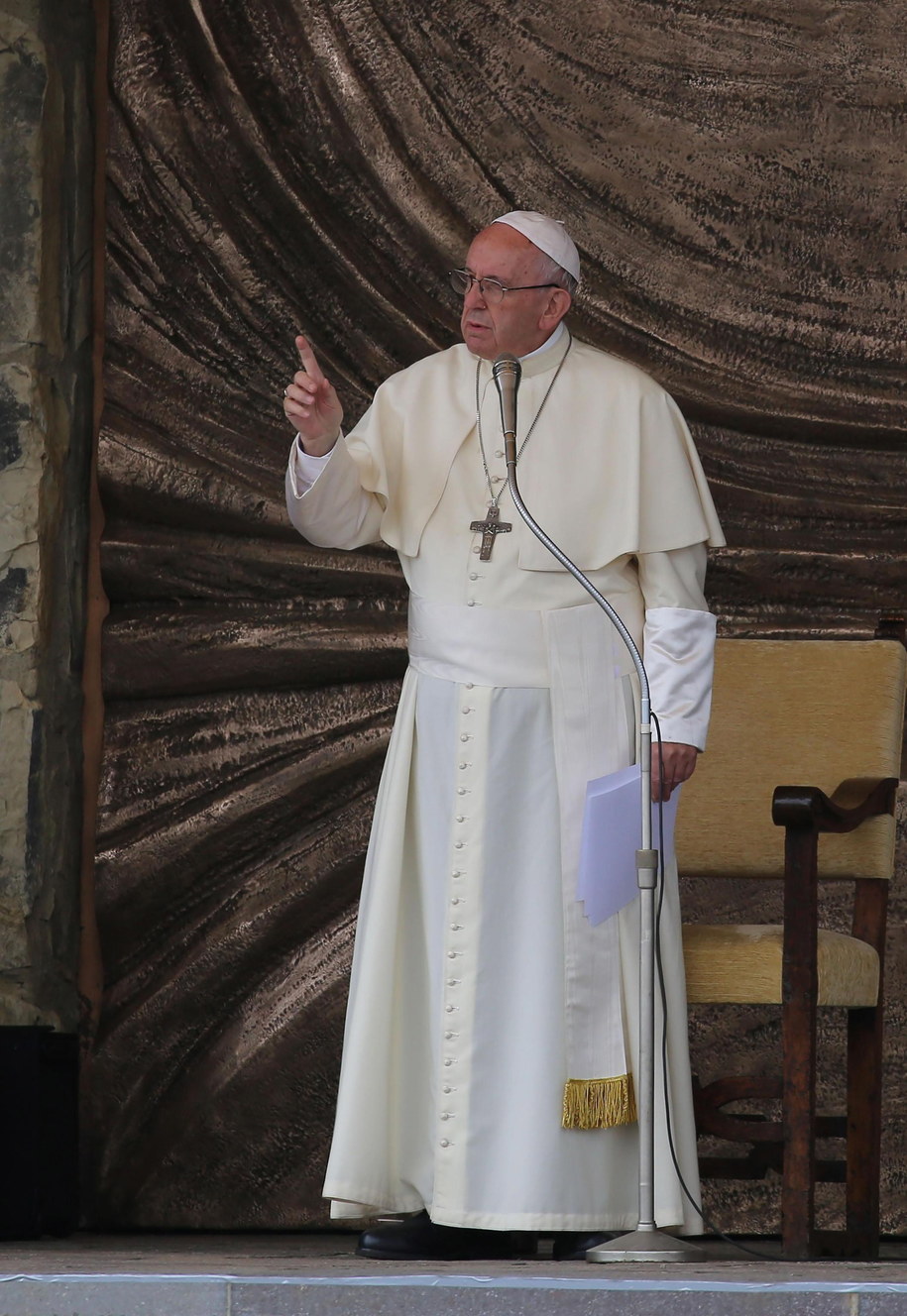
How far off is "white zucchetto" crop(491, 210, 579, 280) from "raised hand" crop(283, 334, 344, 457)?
20.7 inches

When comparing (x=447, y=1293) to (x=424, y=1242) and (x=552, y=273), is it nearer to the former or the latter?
(x=424, y=1242)

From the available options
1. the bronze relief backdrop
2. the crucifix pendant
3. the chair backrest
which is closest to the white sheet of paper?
the crucifix pendant

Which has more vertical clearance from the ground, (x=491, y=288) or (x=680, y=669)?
(x=491, y=288)

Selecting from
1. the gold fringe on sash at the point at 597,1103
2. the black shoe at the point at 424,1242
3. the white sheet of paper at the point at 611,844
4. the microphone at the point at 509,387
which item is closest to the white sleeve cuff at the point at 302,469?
the microphone at the point at 509,387

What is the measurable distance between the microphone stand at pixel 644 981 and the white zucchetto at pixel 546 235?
64 centimetres

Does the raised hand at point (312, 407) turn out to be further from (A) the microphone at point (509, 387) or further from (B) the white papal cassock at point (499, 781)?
(A) the microphone at point (509, 387)

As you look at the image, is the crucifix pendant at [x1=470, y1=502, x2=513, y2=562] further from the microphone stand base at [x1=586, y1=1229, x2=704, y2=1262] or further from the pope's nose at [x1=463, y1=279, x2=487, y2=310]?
the microphone stand base at [x1=586, y1=1229, x2=704, y2=1262]

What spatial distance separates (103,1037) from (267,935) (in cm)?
49

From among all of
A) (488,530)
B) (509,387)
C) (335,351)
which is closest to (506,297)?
(488,530)

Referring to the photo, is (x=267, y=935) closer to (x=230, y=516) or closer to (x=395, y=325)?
(x=230, y=516)

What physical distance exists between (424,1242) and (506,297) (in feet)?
5.75

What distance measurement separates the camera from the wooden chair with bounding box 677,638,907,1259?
11.9ft

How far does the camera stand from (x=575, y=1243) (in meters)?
3.54

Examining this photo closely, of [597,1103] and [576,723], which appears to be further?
[576,723]
